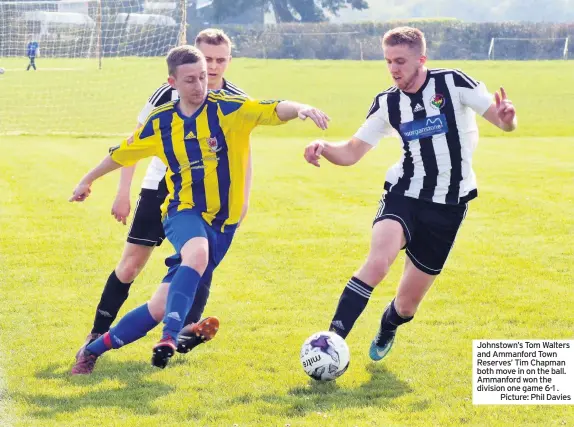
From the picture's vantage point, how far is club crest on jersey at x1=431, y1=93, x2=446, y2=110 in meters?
6.32

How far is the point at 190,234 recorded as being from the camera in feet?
19.3

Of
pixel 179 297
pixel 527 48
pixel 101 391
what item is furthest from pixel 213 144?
pixel 527 48

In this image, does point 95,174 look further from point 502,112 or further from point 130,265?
point 502,112

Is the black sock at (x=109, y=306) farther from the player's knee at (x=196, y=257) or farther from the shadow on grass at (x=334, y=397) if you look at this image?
the shadow on grass at (x=334, y=397)

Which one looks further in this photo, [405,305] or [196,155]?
[405,305]

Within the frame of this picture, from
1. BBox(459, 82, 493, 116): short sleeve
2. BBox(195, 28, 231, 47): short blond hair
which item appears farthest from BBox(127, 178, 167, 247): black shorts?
BBox(459, 82, 493, 116): short sleeve

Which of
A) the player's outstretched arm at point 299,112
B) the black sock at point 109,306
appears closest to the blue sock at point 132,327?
the black sock at point 109,306

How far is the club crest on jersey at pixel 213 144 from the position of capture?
6055 millimetres

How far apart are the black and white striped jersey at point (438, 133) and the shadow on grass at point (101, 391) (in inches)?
78.3

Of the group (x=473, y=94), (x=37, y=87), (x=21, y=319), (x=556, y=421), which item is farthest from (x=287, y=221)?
(x=37, y=87)

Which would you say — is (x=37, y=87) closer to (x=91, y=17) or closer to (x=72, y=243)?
(x=91, y=17)

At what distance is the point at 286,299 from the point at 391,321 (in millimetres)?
1745

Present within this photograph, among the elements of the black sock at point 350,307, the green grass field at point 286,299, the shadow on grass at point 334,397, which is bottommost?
the green grass field at point 286,299

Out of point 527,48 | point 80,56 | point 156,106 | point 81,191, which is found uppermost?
point 156,106
